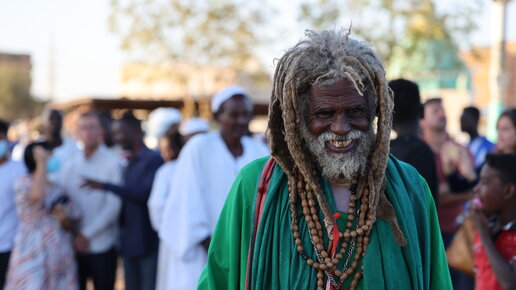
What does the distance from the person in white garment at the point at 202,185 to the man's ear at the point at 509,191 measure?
6.83 ft

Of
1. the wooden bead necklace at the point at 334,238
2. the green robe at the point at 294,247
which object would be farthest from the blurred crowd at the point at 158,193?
the wooden bead necklace at the point at 334,238

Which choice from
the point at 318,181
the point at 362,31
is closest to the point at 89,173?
the point at 318,181

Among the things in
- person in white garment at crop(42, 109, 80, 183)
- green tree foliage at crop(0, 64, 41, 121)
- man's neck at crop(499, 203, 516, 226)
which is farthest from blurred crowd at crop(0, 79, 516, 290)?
green tree foliage at crop(0, 64, 41, 121)

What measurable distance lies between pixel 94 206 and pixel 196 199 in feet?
6.85

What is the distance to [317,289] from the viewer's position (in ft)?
8.78

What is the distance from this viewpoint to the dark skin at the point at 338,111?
8.93 feet

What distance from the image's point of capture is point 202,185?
18.0ft

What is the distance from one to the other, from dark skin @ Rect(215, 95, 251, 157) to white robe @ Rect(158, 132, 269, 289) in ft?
0.30

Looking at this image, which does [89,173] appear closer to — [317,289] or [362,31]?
[317,289]

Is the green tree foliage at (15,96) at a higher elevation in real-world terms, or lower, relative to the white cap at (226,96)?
lower

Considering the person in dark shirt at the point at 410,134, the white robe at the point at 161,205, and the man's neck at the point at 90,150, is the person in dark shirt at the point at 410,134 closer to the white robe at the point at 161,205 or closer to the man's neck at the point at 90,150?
the white robe at the point at 161,205

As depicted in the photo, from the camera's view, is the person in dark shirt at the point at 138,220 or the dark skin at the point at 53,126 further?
the dark skin at the point at 53,126

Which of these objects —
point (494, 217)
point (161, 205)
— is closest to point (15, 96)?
point (161, 205)

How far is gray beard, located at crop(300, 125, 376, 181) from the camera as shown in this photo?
2752mm
